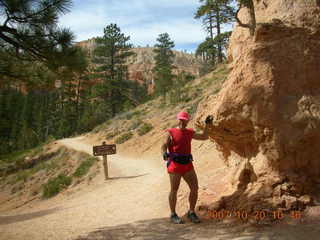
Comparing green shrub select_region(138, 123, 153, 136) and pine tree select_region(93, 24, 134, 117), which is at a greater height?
pine tree select_region(93, 24, 134, 117)

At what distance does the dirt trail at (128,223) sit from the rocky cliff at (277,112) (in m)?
0.51

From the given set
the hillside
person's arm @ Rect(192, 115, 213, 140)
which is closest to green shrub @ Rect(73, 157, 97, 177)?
the hillside

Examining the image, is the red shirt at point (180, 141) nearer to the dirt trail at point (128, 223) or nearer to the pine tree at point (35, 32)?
the dirt trail at point (128, 223)

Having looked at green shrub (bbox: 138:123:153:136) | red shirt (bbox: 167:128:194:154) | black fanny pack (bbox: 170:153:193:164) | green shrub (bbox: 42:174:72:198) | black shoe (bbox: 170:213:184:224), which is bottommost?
green shrub (bbox: 42:174:72:198)

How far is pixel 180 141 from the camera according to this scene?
167 inches

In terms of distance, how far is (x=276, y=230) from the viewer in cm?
357

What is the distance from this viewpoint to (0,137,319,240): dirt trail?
3.72m

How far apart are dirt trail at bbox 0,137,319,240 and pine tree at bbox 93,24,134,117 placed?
953 inches

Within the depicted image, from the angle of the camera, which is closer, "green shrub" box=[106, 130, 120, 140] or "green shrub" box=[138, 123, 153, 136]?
"green shrub" box=[138, 123, 153, 136]

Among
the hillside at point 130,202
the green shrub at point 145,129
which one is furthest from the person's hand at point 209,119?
the green shrub at point 145,129

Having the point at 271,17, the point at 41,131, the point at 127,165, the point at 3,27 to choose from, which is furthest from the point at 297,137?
the point at 41,131

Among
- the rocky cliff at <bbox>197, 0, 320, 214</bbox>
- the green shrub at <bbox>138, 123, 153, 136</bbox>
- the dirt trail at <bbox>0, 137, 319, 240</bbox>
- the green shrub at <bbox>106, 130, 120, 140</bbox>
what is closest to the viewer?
the dirt trail at <bbox>0, 137, 319, 240</bbox>

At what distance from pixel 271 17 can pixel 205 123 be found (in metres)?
2.04
